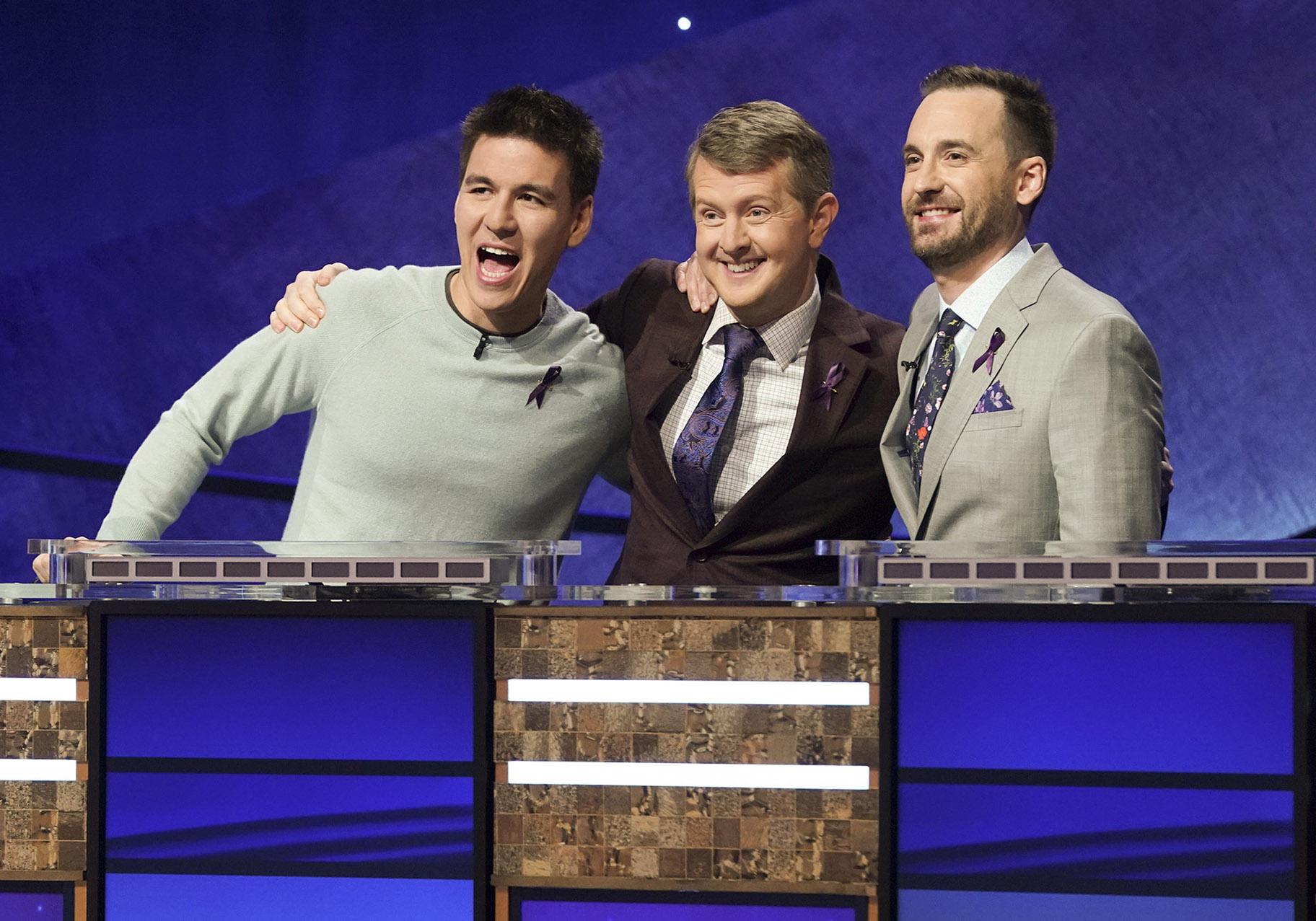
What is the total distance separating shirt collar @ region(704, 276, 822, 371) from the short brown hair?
0.21 m

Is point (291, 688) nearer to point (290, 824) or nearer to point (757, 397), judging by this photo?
point (290, 824)

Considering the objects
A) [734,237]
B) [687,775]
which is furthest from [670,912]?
[734,237]

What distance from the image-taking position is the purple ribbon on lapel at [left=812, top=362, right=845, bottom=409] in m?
2.96

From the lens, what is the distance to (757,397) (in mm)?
3027

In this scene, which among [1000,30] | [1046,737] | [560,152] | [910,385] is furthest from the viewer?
[1000,30]

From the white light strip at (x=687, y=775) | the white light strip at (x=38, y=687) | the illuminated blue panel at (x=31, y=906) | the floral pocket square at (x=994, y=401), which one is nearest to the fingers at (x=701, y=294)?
the floral pocket square at (x=994, y=401)

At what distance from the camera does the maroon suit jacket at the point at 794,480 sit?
2939 mm

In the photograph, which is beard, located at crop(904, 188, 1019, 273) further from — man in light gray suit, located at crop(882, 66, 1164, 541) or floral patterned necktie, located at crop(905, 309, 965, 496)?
floral patterned necktie, located at crop(905, 309, 965, 496)

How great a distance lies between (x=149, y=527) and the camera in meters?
3.03

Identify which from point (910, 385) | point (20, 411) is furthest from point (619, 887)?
point (20, 411)

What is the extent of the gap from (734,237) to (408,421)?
76 cm

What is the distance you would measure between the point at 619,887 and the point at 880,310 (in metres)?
3.34

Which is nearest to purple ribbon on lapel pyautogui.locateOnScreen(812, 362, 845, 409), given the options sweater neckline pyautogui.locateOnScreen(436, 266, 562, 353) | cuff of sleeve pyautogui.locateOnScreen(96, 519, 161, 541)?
sweater neckline pyautogui.locateOnScreen(436, 266, 562, 353)

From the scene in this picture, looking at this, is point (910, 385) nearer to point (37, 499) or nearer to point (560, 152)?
point (560, 152)
